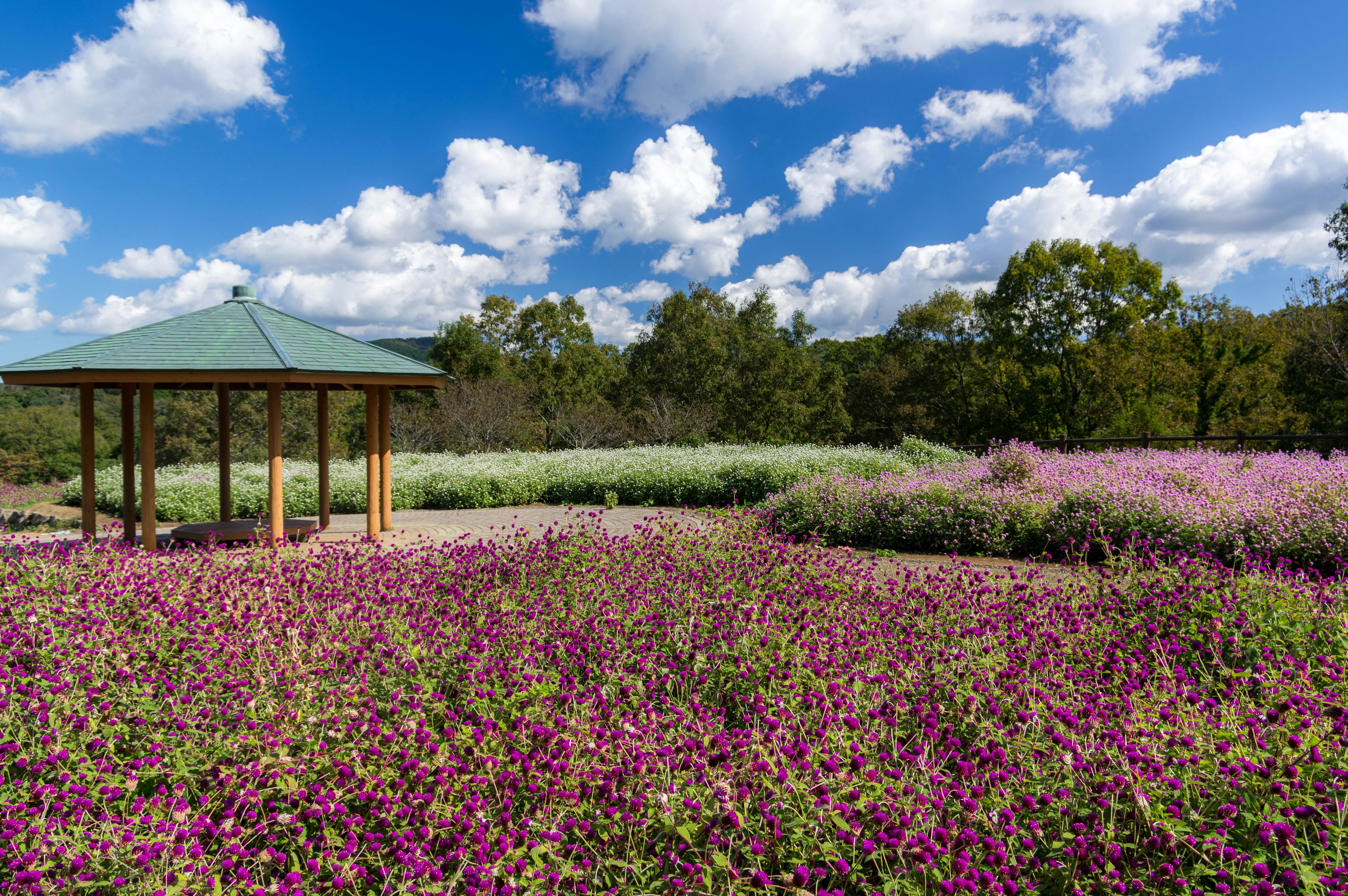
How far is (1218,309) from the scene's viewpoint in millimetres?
24359

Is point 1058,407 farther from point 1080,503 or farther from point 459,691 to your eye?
point 459,691

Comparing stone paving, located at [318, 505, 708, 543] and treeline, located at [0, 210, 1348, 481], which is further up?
treeline, located at [0, 210, 1348, 481]

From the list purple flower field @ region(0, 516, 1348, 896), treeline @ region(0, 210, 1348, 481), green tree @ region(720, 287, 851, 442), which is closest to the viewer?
purple flower field @ region(0, 516, 1348, 896)

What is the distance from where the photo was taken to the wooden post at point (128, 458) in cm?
829

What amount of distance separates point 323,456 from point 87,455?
245 cm

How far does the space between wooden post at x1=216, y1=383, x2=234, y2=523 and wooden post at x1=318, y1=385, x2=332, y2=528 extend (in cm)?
125

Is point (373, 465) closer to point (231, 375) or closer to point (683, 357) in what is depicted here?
point (231, 375)

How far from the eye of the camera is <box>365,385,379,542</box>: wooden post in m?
8.72

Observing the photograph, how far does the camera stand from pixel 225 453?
33.2 ft

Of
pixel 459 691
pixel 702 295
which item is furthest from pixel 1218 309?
pixel 459 691

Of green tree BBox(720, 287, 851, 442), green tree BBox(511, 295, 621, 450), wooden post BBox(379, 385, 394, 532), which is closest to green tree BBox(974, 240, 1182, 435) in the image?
green tree BBox(720, 287, 851, 442)

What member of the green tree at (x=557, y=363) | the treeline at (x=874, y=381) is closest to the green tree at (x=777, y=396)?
the treeline at (x=874, y=381)

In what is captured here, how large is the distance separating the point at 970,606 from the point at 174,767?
380cm

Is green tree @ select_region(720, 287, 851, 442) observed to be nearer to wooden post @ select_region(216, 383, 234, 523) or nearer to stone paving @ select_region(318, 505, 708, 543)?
stone paving @ select_region(318, 505, 708, 543)
